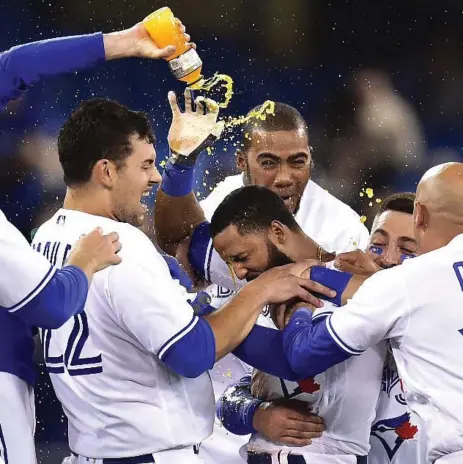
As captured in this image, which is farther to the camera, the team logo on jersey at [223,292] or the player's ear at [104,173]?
the team logo on jersey at [223,292]

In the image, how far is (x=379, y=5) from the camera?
16.6 ft

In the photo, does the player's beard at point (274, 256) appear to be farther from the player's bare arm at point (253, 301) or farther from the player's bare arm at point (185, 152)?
the player's bare arm at point (185, 152)

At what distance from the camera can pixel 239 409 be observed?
2258 mm

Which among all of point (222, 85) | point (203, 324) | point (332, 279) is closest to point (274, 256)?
point (332, 279)

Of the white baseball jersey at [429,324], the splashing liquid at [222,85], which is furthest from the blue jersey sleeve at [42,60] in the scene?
the splashing liquid at [222,85]

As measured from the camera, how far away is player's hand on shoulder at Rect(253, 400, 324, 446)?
6.88 ft

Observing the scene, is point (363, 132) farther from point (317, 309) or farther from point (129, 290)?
point (129, 290)

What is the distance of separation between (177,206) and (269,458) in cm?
86

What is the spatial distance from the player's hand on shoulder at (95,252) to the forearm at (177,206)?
80cm

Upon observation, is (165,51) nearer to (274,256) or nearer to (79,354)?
(274,256)

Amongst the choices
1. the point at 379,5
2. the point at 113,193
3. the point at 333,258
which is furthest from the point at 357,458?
the point at 379,5

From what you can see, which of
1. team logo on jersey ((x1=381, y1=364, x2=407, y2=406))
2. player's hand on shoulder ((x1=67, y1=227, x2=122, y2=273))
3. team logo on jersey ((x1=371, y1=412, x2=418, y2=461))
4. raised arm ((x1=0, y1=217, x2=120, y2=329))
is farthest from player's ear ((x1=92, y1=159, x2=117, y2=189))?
team logo on jersey ((x1=371, y1=412, x2=418, y2=461))

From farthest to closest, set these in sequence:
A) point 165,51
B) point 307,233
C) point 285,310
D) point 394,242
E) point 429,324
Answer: point 307,233
point 394,242
point 165,51
point 285,310
point 429,324

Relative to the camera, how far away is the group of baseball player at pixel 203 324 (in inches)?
73.8
